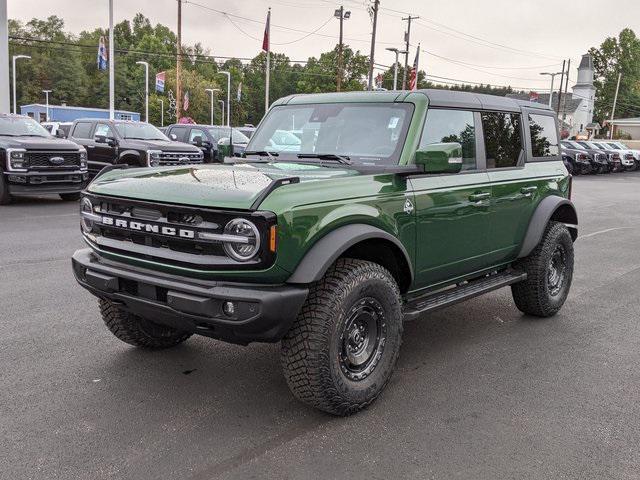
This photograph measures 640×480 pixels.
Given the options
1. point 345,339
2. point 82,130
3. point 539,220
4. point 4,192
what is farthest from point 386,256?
point 82,130

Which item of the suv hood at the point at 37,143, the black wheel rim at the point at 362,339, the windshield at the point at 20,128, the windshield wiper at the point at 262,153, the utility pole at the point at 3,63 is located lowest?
the black wheel rim at the point at 362,339

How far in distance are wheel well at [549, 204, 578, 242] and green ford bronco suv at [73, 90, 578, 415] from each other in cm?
Answer: 58

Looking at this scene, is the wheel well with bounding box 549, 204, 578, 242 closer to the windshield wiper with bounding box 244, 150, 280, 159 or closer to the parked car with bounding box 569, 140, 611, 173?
the windshield wiper with bounding box 244, 150, 280, 159

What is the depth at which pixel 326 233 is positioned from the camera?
3.47 m

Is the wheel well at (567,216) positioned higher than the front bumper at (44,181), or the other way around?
the wheel well at (567,216)

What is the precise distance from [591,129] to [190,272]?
85198 millimetres

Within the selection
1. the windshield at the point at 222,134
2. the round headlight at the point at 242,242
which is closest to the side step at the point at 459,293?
the round headlight at the point at 242,242

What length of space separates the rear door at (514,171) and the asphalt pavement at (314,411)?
2.88ft

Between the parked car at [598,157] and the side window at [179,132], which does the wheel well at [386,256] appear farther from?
the parked car at [598,157]

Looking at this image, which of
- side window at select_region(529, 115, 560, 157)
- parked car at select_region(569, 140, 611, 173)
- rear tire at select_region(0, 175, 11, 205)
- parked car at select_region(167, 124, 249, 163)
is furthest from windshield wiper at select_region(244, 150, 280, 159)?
parked car at select_region(569, 140, 611, 173)

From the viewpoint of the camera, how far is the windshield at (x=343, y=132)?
4.31 meters

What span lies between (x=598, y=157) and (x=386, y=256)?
3092cm

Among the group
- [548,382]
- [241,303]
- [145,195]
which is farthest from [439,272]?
[145,195]

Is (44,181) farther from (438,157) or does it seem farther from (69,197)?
(438,157)
